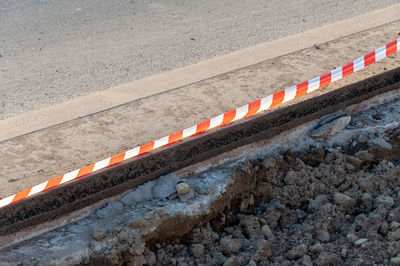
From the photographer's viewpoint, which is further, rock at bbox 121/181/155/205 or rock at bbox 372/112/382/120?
rock at bbox 372/112/382/120

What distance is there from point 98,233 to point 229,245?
0.94 metres

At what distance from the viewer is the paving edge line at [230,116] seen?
446 cm

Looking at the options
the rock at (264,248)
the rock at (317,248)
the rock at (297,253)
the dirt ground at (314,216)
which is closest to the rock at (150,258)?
the dirt ground at (314,216)

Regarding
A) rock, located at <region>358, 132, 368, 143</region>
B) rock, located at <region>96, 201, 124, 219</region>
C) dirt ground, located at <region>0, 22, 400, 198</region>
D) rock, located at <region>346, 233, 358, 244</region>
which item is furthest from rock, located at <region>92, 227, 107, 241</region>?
rock, located at <region>358, 132, 368, 143</region>

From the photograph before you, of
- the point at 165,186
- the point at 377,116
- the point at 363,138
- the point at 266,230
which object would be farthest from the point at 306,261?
the point at 377,116

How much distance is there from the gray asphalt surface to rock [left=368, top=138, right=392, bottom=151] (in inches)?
114

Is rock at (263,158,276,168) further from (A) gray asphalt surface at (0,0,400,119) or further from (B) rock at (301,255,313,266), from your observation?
(A) gray asphalt surface at (0,0,400,119)

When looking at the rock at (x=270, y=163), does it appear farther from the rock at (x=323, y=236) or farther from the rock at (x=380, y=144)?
the rock at (x=380, y=144)

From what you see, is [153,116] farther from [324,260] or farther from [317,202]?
[324,260]

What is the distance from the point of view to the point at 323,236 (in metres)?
4.02

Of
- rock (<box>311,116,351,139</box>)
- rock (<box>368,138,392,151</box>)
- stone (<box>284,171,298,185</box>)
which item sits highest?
rock (<box>311,116,351,139</box>)

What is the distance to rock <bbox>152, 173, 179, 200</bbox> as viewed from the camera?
431cm

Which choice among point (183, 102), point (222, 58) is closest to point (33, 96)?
point (183, 102)

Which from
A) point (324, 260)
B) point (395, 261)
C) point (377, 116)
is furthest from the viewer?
point (377, 116)
